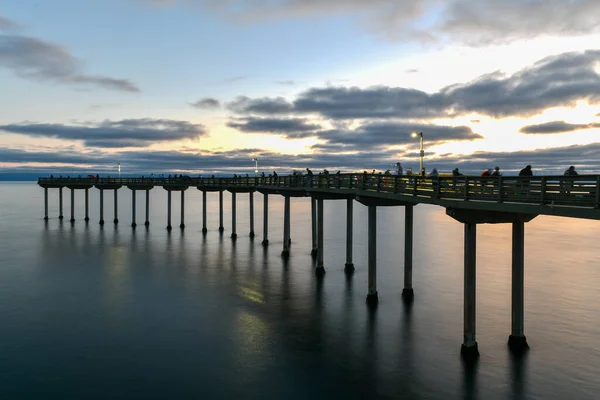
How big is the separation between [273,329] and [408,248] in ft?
29.4

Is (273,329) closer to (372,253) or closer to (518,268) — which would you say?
(372,253)

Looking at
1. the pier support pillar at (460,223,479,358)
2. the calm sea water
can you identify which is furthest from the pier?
the calm sea water

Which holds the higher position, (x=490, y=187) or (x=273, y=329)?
(x=490, y=187)

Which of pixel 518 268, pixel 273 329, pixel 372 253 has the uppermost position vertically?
pixel 518 268

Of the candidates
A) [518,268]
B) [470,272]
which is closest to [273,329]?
[470,272]

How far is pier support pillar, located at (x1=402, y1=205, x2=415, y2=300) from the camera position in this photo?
2798 cm

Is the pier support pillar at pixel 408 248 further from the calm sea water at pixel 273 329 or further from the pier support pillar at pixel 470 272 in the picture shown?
the pier support pillar at pixel 470 272

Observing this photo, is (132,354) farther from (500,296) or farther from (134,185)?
(134,185)

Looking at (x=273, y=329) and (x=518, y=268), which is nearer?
(x=518, y=268)

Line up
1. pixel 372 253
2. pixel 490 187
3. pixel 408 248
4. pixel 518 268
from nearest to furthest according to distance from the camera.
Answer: pixel 490 187 < pixel 518 268 < pixel 372 253 < pixel 408 248

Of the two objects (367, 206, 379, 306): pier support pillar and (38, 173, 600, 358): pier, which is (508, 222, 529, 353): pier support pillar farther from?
(367, 206, 379, 306): pier support pillar

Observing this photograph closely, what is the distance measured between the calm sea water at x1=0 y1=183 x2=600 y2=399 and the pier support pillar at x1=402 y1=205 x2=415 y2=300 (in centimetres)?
92

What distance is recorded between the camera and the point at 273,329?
24.3m

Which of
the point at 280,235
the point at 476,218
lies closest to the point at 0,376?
the point at 476,218
